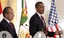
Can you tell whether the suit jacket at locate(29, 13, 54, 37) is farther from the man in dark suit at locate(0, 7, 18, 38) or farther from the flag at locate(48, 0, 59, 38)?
the flag at locate(48, 0, 59, 38)

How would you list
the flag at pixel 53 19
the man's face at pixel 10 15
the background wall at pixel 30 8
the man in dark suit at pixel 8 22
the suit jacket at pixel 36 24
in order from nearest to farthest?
1. the man in dark suit at pixel 8 22
2. the man's face at pixel 10 15
3. the suit jacket at pixel 36 24
4. the background wall at pixel 30 8
5. the flag at pixel 53 19

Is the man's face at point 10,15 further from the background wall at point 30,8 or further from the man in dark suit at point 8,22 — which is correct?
the background wall at point 30,8

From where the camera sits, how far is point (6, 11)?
2.26 metres

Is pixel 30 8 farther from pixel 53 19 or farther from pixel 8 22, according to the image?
pixel 8 22

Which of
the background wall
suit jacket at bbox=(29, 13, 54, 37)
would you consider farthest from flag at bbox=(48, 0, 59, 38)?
suit jacket at bbox=(29, 13, 54, 37)

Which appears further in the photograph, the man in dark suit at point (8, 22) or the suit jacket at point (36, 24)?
the suit jacket at point (36, 24)

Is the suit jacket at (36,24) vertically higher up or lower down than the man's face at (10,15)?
lower down

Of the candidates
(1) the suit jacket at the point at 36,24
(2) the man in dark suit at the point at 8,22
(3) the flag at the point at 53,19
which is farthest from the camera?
(3) the flag at the point at 53,19

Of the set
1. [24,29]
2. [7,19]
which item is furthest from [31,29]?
[24,29]

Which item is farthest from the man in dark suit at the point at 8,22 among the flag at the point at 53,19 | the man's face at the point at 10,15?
the flag at the point at 53,19

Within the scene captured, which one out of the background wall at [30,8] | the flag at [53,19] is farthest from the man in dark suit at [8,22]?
the flag at [53,19]

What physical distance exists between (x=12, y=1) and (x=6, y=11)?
1.48 meters

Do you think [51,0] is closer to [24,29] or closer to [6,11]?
[24,29]

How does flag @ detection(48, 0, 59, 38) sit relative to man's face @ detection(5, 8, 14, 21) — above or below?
below
